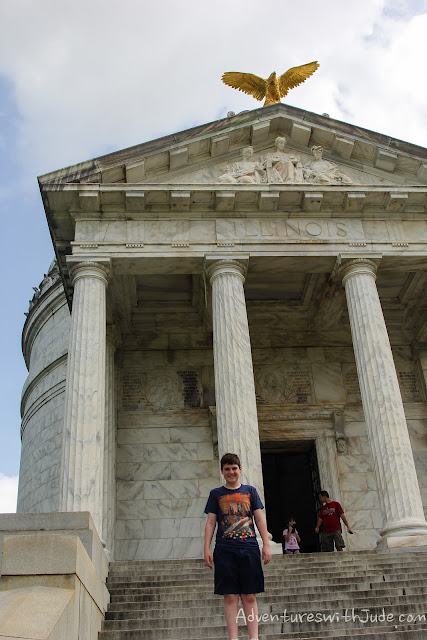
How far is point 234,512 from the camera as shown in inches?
268

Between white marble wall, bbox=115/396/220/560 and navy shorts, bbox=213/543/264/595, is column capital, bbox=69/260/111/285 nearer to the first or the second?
white marble wall, bbox=115/396/220/560

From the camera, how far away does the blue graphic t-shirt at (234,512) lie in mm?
6672

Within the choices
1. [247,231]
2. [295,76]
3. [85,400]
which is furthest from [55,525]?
[295,76]

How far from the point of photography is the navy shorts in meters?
6.39

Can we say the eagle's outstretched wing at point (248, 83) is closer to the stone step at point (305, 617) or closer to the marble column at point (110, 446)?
the marble column at point (110, 446)

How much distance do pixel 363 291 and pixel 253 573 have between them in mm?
10466

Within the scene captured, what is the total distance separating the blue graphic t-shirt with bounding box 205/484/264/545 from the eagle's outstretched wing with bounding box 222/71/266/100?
47.9 feet

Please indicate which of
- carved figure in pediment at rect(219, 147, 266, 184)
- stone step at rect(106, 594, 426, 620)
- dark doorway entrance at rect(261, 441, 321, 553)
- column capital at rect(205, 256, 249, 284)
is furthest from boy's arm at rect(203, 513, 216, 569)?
dark doorway entrance at rect(261, 441, 321, 553)

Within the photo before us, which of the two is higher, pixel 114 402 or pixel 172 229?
pixel 172 229

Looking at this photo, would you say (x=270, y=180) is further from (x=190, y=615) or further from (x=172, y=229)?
(x=190, y=615)

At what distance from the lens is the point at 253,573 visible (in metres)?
6.43

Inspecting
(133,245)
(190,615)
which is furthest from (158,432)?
(190,615)

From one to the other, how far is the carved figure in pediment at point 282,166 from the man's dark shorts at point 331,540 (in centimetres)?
861

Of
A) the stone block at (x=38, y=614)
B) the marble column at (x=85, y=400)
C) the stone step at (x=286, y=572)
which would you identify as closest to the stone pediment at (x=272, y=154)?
the marble column at (x=85, y=400)
